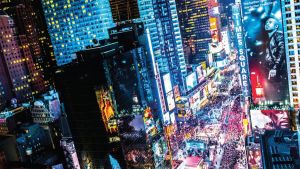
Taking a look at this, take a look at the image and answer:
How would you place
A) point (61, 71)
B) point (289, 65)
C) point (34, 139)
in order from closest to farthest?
point (61, 71), point (289, 65), point (34, 139)

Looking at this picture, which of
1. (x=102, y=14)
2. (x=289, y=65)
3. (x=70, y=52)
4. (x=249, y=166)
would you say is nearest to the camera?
(x=249, y=166)

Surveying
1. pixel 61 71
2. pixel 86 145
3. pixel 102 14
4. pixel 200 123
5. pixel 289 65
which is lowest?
pixel 200 123

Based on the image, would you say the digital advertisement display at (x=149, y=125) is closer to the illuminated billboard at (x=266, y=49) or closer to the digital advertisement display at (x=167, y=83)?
the illuminated billboard at (x=266, y=49)

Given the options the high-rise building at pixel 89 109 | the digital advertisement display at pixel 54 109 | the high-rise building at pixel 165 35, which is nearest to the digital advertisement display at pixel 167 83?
the high-rise building at pixel 165 35

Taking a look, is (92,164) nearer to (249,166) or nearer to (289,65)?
(249,166)

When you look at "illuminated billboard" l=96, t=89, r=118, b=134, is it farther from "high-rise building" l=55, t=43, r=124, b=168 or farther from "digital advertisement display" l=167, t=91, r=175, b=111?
"digital advertisement display" l=167, t=91, r=175, b=111

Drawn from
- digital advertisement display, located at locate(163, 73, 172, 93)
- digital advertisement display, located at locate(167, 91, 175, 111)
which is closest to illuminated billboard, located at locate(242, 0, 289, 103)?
digital advertisement display, located at locate(163, 73, 172, 93)

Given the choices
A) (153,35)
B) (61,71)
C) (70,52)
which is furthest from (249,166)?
(70,52)
